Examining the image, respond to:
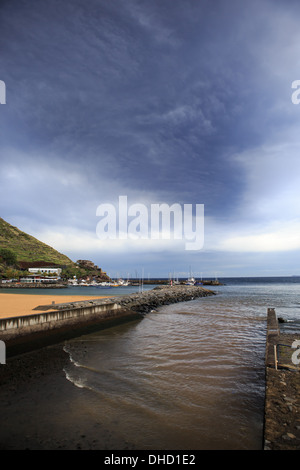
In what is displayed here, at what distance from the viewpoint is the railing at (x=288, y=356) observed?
6.21 metres

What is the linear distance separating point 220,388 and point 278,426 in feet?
9.29

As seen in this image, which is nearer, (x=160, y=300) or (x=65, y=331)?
(x=65, y=331)

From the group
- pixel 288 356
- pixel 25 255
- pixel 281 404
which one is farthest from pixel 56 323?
pixel 25 255

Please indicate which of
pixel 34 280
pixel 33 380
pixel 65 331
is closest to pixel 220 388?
pixel 33 380

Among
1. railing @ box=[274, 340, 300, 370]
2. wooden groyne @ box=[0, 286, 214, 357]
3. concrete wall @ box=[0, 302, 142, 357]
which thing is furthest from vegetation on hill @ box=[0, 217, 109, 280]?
railing @ box=[274, 340, 300, 370]

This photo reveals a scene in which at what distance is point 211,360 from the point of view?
27.9 ft

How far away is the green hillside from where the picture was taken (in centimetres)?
13238

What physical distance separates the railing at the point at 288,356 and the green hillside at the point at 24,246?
14024 centimetres

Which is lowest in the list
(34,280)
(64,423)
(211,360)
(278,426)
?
(34,280)

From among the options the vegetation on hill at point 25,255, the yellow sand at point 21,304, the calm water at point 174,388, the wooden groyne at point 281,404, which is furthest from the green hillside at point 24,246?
the wooden groyne at point 281,404

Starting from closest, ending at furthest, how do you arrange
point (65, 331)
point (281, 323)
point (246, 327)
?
point (65, 331), point (246, 327), point (281, 323)

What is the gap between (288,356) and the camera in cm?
704
